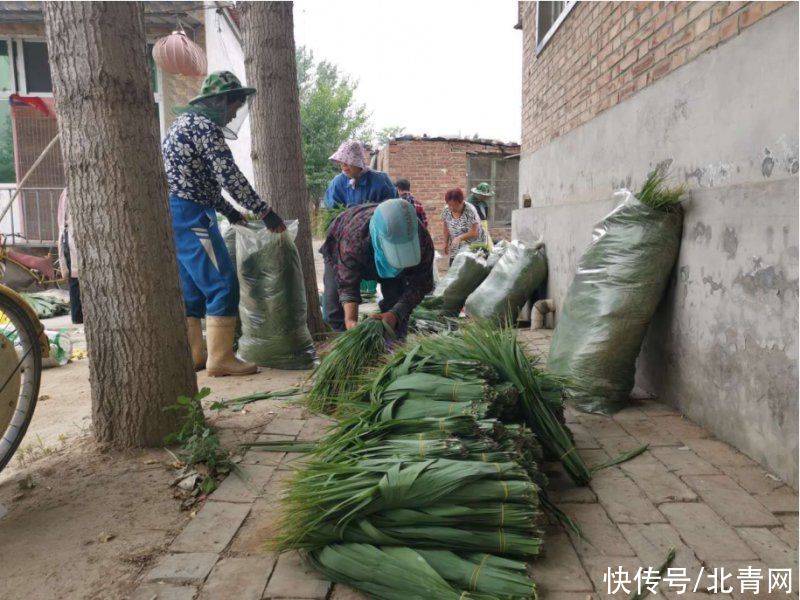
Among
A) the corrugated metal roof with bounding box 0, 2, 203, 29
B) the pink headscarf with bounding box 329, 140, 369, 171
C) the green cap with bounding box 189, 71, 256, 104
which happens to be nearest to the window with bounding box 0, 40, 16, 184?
the corrugated metal roof with bounding box 0, 2, 203, 29

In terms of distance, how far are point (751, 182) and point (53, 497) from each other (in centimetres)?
308

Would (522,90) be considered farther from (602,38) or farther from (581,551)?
(581,551)

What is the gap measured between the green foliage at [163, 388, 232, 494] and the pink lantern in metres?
6.58

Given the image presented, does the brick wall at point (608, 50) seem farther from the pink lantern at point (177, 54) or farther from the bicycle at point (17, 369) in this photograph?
the pink lantern at point (177, 54)

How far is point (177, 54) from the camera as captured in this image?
7918 millimetres

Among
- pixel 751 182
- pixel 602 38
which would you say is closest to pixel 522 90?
pixel 602 38

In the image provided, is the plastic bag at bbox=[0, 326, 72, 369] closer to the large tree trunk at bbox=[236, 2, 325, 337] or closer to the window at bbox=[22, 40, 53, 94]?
the large tree trunk at bbox=[236, 2, 325, 337]

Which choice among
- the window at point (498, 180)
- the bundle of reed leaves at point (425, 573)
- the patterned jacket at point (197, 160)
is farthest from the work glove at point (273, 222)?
the window at point (498, 180)

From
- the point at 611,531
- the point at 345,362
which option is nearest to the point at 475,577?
the point at 611,531

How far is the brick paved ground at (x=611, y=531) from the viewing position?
176 cm

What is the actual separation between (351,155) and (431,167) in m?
9.00

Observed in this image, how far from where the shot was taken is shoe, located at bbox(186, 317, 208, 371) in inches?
164

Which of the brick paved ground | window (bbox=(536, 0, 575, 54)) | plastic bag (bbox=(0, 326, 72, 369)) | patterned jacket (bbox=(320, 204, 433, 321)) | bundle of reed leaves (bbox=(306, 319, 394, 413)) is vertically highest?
window (bbox=(536, 0, 575, 54))

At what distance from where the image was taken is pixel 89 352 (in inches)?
103
